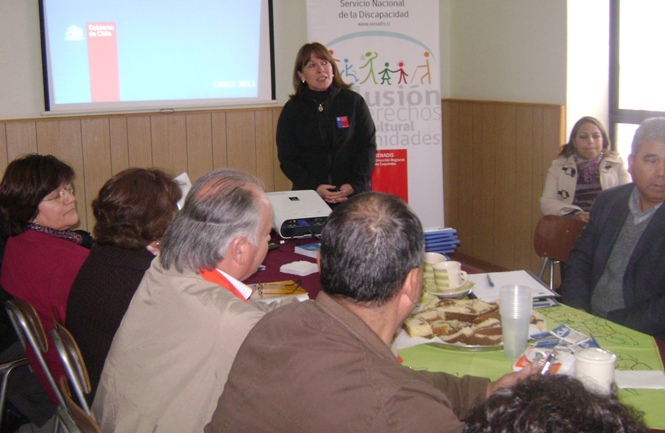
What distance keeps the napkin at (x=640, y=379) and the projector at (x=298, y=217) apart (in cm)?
173

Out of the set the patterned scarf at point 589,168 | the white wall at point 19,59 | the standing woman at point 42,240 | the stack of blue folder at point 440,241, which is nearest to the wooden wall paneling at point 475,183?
the patterned scarf at point 589,168

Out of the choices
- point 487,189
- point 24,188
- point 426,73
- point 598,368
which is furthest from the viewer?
point 487,189

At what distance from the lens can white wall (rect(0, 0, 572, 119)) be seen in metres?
4.66

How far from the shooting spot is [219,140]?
5.27 m

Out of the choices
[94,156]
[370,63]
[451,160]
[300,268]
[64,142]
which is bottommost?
[300,268]

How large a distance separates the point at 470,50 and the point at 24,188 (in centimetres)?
402

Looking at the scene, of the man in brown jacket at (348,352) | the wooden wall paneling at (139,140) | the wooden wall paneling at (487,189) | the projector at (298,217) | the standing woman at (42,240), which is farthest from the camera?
the wooden wall paneling at (487,189)

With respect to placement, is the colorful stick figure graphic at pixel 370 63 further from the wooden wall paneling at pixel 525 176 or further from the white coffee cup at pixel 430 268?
the white coffee cup at pixel 430 268

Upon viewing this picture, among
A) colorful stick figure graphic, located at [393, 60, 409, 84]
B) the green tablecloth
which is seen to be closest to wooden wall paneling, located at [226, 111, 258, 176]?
colorful stick figure graphic, located at [393, 60, 409, 84]

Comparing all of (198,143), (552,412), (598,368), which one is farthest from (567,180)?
(552,412)

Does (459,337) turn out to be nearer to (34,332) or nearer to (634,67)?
(34,332)

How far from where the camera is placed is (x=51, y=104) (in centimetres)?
478

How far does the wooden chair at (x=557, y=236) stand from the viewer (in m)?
3.28

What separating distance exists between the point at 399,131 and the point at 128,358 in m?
3.97
